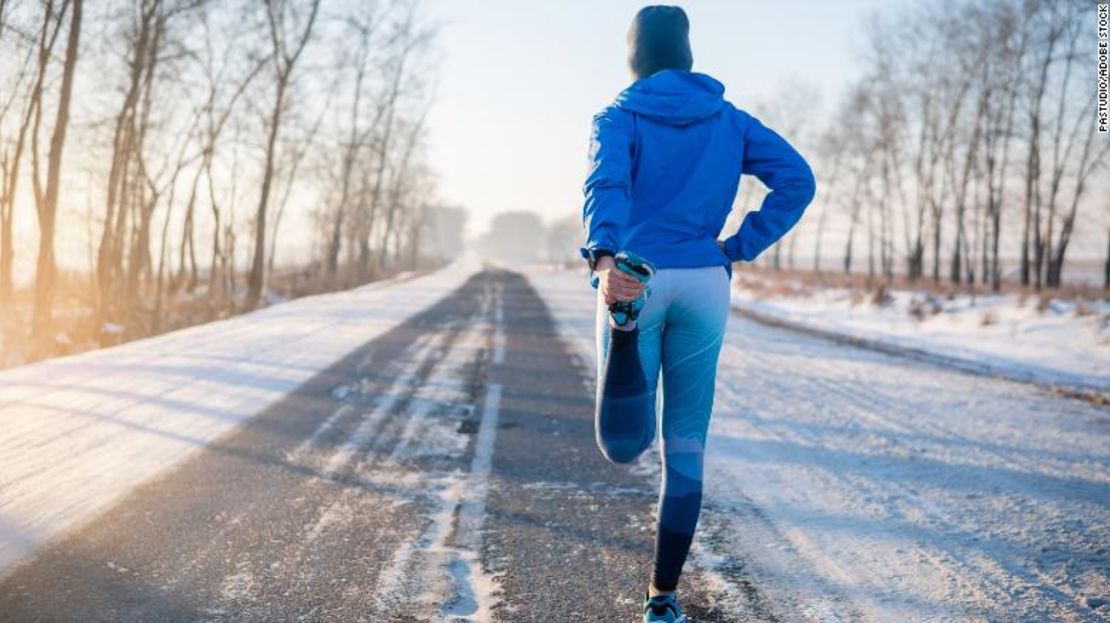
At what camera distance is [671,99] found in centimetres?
220

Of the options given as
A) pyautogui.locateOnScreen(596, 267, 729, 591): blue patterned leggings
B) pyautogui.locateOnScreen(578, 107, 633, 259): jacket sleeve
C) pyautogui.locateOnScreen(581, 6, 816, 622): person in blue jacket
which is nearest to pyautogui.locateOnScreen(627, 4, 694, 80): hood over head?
pyautogui.locateOnScreen(581, 6, 816, 622): person in blue jacket

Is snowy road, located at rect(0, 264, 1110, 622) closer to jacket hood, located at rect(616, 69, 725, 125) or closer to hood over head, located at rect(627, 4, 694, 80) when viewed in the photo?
jacket hood, located at rect(616, 69, 725, 125)

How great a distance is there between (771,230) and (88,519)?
3330 mm

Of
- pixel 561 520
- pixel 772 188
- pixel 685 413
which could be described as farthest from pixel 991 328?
pixel 685 413

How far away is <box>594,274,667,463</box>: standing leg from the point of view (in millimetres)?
2170

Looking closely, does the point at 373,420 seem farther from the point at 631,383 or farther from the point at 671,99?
the point at 671,99

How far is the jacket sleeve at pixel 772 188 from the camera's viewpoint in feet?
7.68

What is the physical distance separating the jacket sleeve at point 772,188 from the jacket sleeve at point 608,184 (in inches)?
17.8

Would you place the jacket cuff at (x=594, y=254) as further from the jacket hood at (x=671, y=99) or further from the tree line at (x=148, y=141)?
the tree line at (x=148, y=141)

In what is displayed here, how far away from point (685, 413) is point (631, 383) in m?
0.26

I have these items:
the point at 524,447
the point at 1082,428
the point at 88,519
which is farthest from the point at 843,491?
the point at 88,519

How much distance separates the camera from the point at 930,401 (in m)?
6.97

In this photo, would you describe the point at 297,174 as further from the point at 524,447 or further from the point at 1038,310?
the point at 524,447

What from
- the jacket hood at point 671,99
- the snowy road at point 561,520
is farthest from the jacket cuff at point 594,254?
the snowy road at point 561,520
